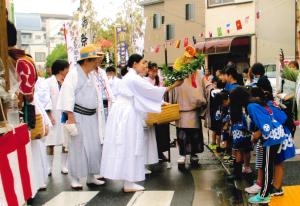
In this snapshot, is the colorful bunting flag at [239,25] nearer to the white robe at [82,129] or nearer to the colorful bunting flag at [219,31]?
the colorful bunting flag at [219,31]

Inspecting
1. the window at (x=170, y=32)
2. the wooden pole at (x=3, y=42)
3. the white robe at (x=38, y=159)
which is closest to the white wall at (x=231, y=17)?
the window at (x=170, y=32)

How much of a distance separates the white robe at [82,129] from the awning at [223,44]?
1938 cm

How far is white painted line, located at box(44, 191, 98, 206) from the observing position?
5.98 metres

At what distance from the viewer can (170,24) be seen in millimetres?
36719

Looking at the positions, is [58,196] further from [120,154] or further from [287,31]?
[287,31]

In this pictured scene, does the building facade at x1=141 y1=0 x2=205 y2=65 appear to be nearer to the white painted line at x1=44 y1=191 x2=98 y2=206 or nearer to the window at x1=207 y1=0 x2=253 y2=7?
the window at x1=207 y1=0 x2=253 y2=7

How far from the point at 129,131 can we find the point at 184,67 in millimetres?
1719

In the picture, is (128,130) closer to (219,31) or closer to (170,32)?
(219,31)

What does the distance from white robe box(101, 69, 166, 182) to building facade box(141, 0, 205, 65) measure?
26.4 m

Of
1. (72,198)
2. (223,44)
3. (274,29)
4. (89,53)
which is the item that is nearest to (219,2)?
(223,44)

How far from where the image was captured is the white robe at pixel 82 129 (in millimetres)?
6590

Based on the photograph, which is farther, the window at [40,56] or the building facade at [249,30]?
the window at [40,56]

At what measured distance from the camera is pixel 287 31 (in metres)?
22.4

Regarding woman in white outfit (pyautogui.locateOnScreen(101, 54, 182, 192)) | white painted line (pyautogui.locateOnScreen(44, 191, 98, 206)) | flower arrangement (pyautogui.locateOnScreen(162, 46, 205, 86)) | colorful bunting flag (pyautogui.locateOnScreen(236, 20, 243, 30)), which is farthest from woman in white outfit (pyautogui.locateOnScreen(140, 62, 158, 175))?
colorful bunting flag (pyautogui.locateOnScreen(236, 20, 243, 30))
